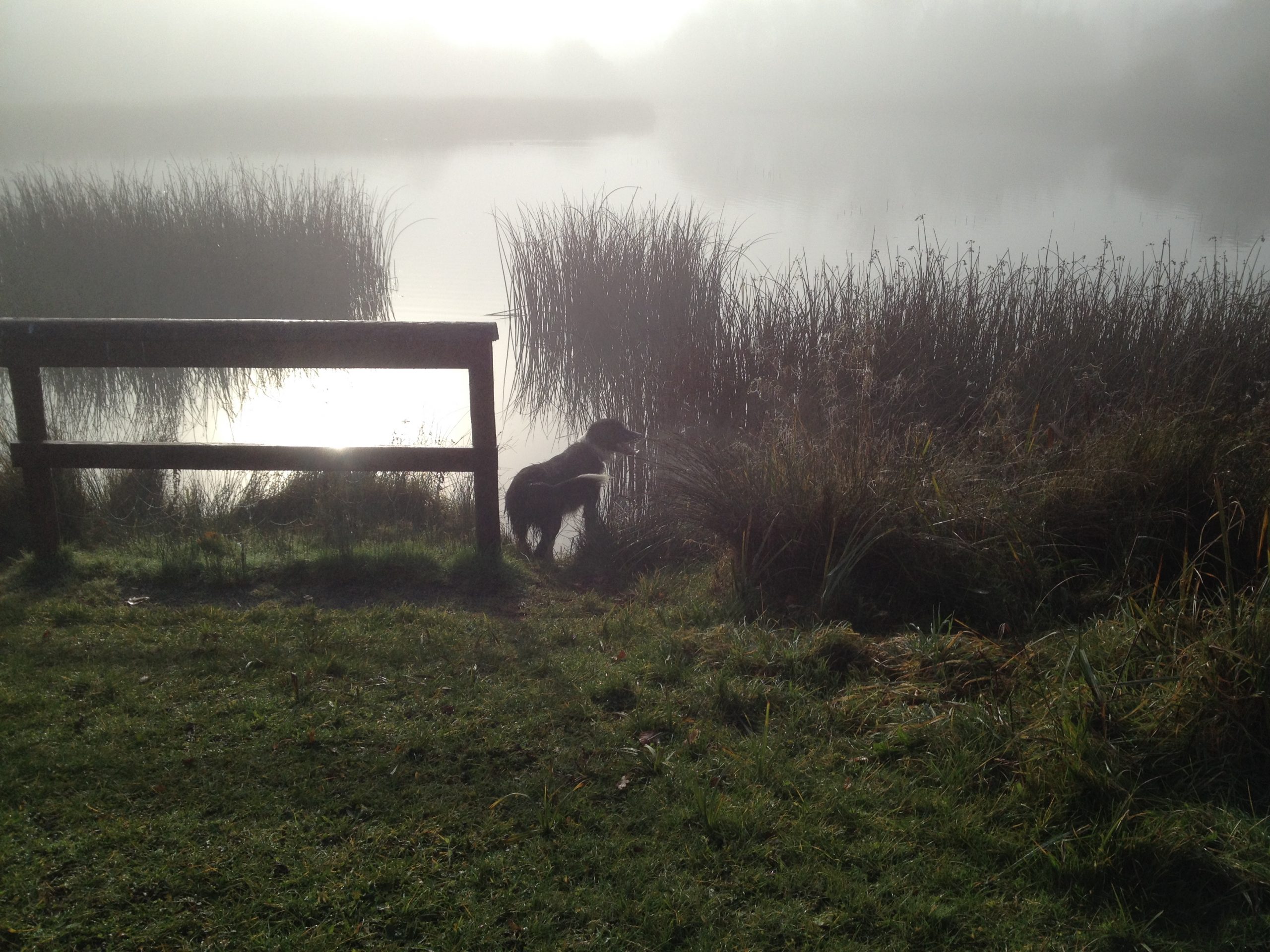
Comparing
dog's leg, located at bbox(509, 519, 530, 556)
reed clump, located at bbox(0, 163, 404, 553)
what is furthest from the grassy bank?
reed clump, located at bbox(0, 163, 404, 553)

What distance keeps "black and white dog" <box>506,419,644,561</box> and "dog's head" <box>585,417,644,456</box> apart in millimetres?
88

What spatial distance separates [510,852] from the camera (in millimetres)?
2564

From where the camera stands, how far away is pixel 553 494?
250 inches

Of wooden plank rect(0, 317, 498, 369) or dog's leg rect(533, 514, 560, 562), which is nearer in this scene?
wooden plank rect(0, 317, 498, 369)

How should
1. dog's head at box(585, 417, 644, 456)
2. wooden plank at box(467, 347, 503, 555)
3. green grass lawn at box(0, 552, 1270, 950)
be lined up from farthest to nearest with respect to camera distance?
dog's head at box(585, 417, 644, 456) < wooden plank at box(467, 347, 503, 555) < green grass lawn at box(0, 552, 1270, 950)

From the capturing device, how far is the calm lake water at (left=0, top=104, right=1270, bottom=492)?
10734 millimetres

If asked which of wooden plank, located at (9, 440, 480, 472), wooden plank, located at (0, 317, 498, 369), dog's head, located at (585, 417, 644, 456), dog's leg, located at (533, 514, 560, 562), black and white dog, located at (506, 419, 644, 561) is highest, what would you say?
wooden plank, located at (0, 317, 498, 369)

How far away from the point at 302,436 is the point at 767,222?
43.9ft

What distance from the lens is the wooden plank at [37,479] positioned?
480cm

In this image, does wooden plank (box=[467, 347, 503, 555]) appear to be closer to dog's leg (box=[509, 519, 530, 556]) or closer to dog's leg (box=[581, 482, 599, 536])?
dog's leg (box=[509, 519, 530, 556])

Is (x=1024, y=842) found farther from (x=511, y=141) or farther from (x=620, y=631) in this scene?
(x=511, y=141)

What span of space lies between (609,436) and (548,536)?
40.3 inches

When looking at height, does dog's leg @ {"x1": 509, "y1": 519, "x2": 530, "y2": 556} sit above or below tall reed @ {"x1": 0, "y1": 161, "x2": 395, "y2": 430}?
below

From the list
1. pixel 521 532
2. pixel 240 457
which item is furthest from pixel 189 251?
pixel 240 457
